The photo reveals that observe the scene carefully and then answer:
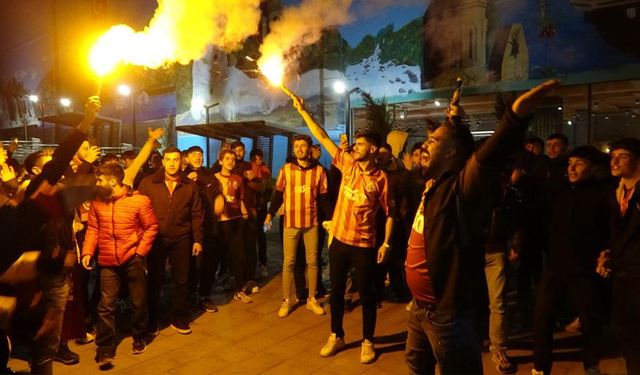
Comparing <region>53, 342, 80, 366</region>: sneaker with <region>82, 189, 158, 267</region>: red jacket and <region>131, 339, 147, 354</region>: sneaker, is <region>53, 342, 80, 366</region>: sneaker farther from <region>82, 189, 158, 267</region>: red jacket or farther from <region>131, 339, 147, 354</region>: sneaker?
<region>82, 189, 158, 267</region>: red jacket

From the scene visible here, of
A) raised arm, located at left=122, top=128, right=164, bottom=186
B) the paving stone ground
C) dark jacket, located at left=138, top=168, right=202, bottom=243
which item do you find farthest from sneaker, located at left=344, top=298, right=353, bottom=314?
raised arm, located at left=122, top=128, right=164, bottom=186

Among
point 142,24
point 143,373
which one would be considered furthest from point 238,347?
point 142,24

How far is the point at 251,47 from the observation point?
23125mm

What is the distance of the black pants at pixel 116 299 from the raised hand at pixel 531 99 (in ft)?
14.9

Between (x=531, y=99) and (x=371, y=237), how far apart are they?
3075 mm

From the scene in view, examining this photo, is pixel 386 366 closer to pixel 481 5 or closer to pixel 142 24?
pixel 481 5

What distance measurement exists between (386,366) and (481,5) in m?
15.7

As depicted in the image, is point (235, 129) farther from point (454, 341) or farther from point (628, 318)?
point (454, 341)

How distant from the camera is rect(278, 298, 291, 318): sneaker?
6348 mm

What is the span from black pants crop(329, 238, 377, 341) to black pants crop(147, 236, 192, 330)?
209 centimetres

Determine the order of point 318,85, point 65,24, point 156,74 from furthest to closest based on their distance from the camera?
point 156,74
point 65,24
point 318,85

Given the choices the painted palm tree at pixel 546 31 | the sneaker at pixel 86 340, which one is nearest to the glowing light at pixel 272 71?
the sneaker at pixel 86 340

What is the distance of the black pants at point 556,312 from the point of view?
405 centimetres

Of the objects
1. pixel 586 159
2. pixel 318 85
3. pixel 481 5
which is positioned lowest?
pixel 586 159
